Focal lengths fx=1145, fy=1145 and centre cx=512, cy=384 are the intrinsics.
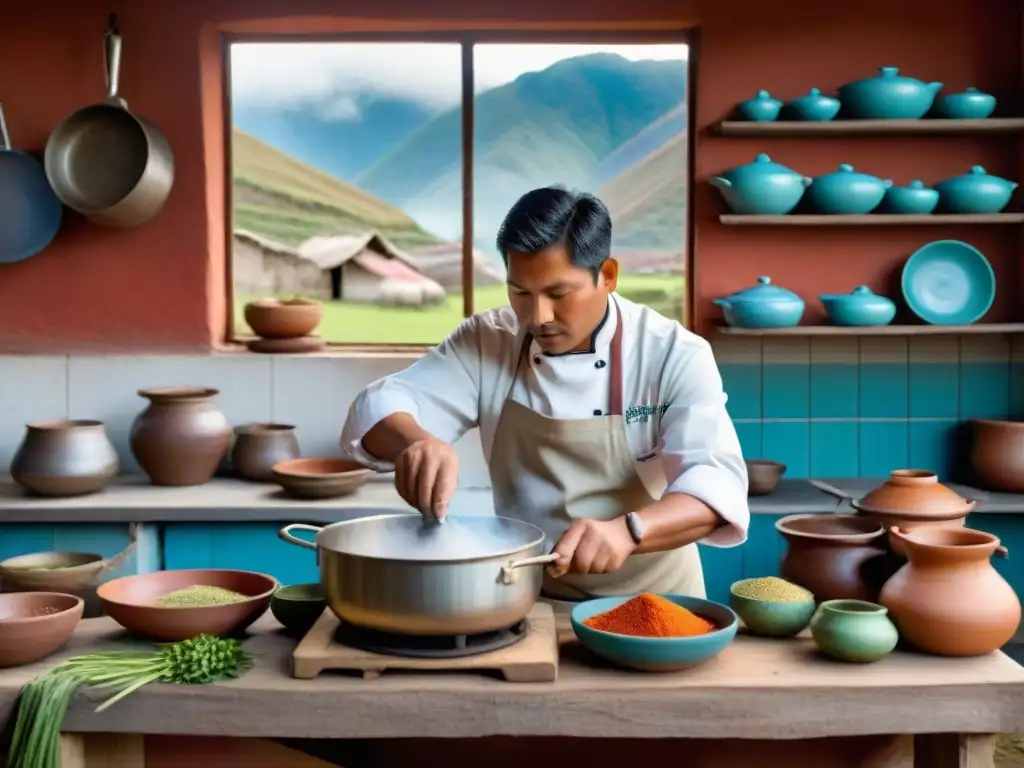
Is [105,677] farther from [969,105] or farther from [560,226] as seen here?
[969,105]

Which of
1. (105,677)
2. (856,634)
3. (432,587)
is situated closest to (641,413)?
(856,634)

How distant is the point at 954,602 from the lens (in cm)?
188

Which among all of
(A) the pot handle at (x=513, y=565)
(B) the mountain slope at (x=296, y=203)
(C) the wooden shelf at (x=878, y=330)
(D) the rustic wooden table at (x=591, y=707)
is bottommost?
(D) the rustic wooden table at (x=591, y=707)

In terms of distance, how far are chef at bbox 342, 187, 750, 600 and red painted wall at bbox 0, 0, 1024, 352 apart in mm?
2056

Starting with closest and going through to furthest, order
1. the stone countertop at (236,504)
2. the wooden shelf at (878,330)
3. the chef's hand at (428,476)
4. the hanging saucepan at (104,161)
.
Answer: the chef's hand at (428,476), the stone countertop at (236,504), the wooden shelf at (878,330), the hanging saucepan at (104,161)

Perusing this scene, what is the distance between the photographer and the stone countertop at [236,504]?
3756 millimetres

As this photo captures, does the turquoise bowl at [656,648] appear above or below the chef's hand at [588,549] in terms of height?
below

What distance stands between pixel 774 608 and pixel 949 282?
2.79 m

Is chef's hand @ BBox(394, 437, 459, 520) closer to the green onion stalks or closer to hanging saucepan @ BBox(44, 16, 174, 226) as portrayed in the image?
the green onion stalks

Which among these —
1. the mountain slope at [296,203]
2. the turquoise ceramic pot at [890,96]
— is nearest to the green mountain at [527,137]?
the mountain slope at [296,203]

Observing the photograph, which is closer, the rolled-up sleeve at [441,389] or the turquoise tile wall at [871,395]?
the rolled-up sleeve at [441,389]

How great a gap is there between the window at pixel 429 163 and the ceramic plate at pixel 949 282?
896 mm

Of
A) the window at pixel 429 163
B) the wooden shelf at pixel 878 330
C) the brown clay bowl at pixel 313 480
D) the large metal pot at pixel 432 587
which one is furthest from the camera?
the window at pixel 429 163

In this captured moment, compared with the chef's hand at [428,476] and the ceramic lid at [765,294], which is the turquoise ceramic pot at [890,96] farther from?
the chef's hand at [428,476]
